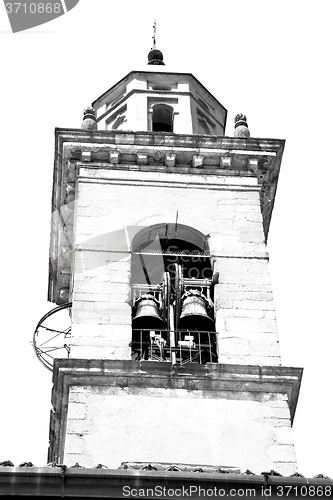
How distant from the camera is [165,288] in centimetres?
2070

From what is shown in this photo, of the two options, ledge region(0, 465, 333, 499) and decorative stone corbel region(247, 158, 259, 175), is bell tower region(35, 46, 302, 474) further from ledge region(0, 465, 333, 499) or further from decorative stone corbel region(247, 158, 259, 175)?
ledge region(0, 465, 333, 499)

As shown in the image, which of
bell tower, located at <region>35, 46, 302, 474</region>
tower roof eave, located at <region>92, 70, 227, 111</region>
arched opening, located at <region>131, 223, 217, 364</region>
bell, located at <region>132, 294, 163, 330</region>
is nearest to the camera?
bell tower, located at <region>35, 46, 302, 474</region>

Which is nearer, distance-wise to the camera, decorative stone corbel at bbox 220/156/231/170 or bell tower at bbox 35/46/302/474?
bell tower at bbox 35/46/302/474

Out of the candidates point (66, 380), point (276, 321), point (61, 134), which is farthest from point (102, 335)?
point (61, 134)

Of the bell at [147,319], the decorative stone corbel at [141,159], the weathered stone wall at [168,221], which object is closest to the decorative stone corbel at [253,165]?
the weathered stone wall at [168,221]

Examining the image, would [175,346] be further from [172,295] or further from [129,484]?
[129,484]

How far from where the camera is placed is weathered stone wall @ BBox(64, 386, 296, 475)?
1788 centimetres

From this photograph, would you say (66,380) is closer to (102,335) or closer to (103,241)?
(102,335)

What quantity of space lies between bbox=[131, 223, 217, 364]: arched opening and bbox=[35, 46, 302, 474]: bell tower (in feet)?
0.07

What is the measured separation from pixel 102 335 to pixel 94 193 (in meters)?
3.58

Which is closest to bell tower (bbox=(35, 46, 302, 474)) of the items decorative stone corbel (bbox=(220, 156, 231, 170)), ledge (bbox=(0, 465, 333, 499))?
decorative stone corbel (bbox=(220, 156, 231, 170))

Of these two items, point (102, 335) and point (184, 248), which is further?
point (184, 248)

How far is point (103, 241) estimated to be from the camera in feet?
70.9

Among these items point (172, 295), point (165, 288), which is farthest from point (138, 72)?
point (165, 288)
